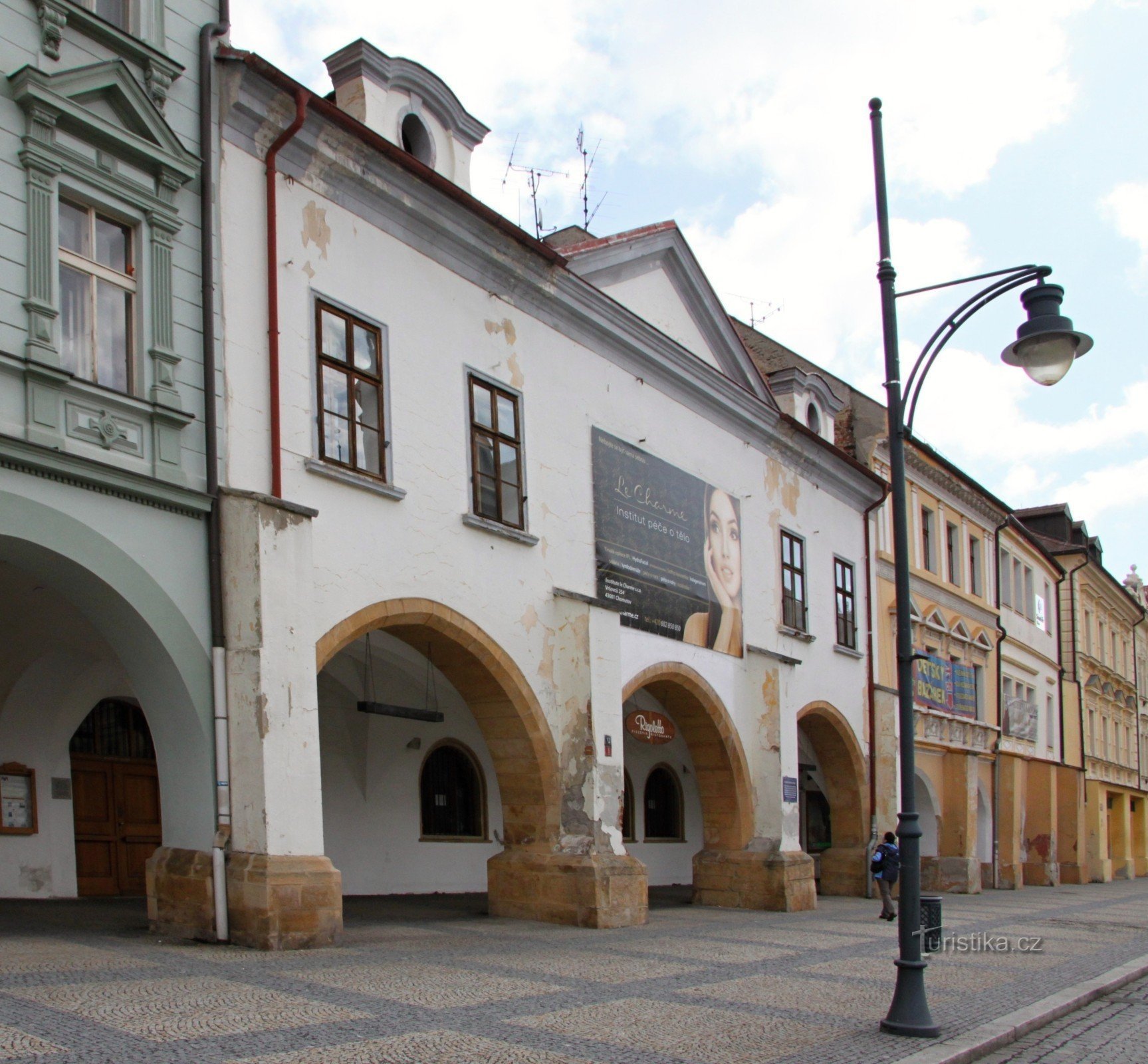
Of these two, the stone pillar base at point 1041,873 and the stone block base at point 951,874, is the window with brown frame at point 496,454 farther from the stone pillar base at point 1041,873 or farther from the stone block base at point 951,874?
the stone pillar base at point 1041,873

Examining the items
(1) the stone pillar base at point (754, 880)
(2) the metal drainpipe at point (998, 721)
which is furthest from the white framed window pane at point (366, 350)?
(2) the metal drainpipe at point (998, 721)

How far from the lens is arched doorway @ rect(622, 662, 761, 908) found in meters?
19.5

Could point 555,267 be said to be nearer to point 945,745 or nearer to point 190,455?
point 190,455

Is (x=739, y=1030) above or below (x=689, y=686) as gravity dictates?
below

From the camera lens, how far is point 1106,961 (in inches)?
562

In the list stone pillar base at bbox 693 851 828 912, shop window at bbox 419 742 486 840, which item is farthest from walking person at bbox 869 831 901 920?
shop window at bbox 419 742 486 840

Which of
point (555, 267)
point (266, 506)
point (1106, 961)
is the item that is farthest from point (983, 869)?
point (266, 506)

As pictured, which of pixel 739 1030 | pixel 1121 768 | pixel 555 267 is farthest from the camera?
pixel 1121 768

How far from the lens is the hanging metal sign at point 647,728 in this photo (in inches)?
700

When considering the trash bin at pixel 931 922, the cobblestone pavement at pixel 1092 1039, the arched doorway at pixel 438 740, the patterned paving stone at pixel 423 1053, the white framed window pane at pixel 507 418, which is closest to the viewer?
the patterned paving stone at pixel 423 1053

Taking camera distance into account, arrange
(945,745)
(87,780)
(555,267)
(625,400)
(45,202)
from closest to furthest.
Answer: (45,202)
(87,780)
(555,267)
(625,400)
(945,745)

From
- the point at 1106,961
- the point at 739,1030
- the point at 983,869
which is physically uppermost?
the point at 739,1030

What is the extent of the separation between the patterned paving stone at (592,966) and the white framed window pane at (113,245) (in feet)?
21.9

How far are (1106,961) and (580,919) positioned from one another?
569 cm
